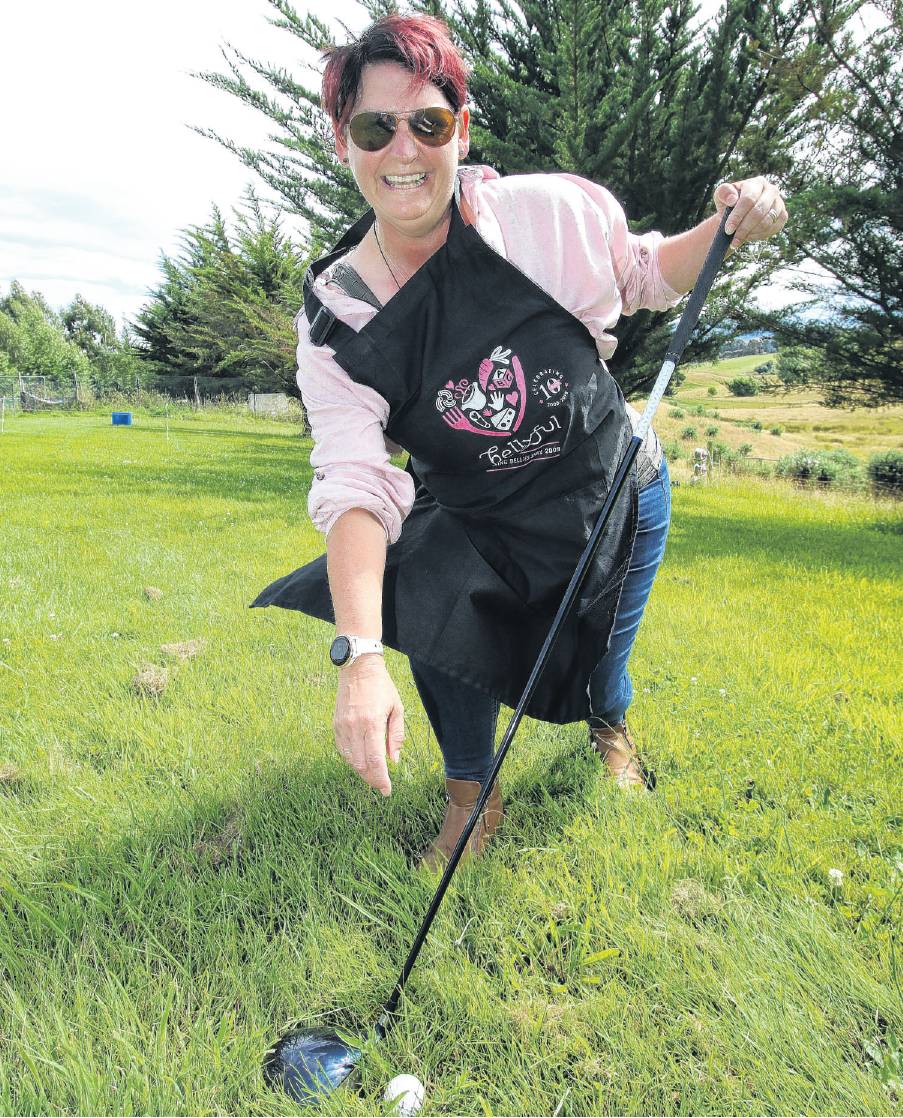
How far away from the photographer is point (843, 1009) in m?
1.78

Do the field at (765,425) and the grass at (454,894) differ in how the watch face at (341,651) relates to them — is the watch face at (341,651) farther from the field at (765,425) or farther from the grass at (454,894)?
the field at (765,425)

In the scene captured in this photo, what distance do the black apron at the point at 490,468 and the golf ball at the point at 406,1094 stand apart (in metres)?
0.95

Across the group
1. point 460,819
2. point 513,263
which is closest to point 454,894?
point 460,819

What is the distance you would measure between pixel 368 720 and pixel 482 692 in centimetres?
82

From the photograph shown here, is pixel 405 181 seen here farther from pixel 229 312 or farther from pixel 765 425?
pixel 765 425

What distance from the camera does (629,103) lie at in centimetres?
980

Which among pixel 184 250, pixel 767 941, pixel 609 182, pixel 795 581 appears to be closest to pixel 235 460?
pixel 609 182

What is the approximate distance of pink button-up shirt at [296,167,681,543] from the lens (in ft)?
6.23

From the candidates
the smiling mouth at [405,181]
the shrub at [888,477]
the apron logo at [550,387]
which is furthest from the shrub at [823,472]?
the smiling mouth at [405,181]

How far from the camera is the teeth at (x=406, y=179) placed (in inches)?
73.7

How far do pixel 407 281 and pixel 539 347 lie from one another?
371 mm

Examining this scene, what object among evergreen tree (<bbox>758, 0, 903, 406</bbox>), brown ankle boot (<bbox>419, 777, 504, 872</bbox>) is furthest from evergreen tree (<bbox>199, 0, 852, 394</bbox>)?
brown ankle boot (<bbox>419, 777, 504, 872</bbox>)

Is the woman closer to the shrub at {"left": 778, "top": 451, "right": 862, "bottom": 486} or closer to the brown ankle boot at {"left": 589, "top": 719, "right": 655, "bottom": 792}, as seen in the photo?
the brown ankle boot at {"left": 589, "top": 719, "right": 655, "bottom": 792}

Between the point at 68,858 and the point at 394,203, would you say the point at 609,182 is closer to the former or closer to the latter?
the point at 394,203
